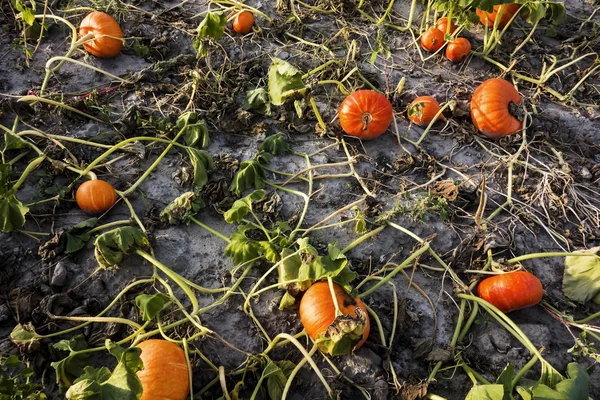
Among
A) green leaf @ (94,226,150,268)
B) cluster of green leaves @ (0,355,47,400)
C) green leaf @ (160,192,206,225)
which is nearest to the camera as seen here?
cluster of green leaves @ (0,355,47,400)

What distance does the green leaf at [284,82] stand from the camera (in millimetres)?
3748

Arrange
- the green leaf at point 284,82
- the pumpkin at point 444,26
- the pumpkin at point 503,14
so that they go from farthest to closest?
1. the pumpkin at point 444,26
2. the pumpkin at point 503,14
3. the green leaf at point 284,82

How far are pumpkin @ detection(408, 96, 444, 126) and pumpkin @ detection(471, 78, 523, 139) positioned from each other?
0.35m

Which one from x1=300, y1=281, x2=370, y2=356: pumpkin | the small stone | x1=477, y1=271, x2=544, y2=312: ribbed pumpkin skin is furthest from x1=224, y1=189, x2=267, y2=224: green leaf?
x1=477, y1=271, x2=544, y2=312: ribbed pumpkin skin

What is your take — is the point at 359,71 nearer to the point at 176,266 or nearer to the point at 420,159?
the point at 420,159

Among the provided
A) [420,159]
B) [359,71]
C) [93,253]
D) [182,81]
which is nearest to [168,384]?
[93,253]

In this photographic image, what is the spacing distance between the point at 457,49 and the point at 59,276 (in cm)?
430

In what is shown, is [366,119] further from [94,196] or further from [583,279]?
[94,196]

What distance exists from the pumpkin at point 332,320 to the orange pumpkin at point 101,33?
3228 millimetres

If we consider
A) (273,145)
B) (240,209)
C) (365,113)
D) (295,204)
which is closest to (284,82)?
(273,145)

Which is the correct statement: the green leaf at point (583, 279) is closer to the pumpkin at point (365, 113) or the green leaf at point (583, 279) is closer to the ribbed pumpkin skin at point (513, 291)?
the ribbed pumpkin skin at point (513, 291)

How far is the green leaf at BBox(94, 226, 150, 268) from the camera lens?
3088 millimetres

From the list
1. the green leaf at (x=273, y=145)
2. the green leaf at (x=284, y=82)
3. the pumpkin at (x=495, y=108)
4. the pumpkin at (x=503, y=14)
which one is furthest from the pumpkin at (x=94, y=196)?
the pumpkin at (x=503, y=14)

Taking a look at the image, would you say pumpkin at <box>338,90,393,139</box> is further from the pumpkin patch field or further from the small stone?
the small stone
